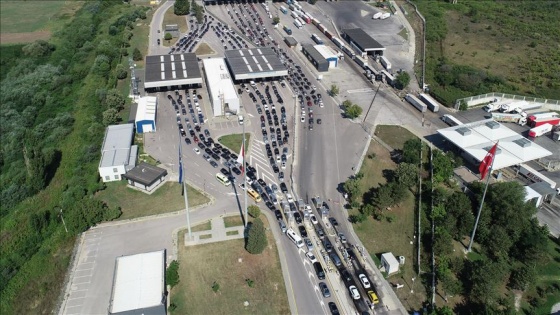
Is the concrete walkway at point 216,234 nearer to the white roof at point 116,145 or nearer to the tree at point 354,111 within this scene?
the white roof at point 116,145

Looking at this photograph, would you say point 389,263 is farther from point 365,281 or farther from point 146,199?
point 146,199

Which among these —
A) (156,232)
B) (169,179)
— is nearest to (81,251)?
(156,232)

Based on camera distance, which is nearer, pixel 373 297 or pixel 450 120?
pixel 373 297

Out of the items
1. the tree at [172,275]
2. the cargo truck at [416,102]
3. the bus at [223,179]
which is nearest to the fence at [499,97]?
the cargo truck at [416,102]

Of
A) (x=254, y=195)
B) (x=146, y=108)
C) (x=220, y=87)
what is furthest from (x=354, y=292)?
(x=220, y=87)

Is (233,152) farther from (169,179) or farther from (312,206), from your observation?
(312,206)

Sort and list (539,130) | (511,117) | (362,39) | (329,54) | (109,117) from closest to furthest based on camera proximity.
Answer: (539,130), (109,117), (511,117), (329,54), (362,39)
